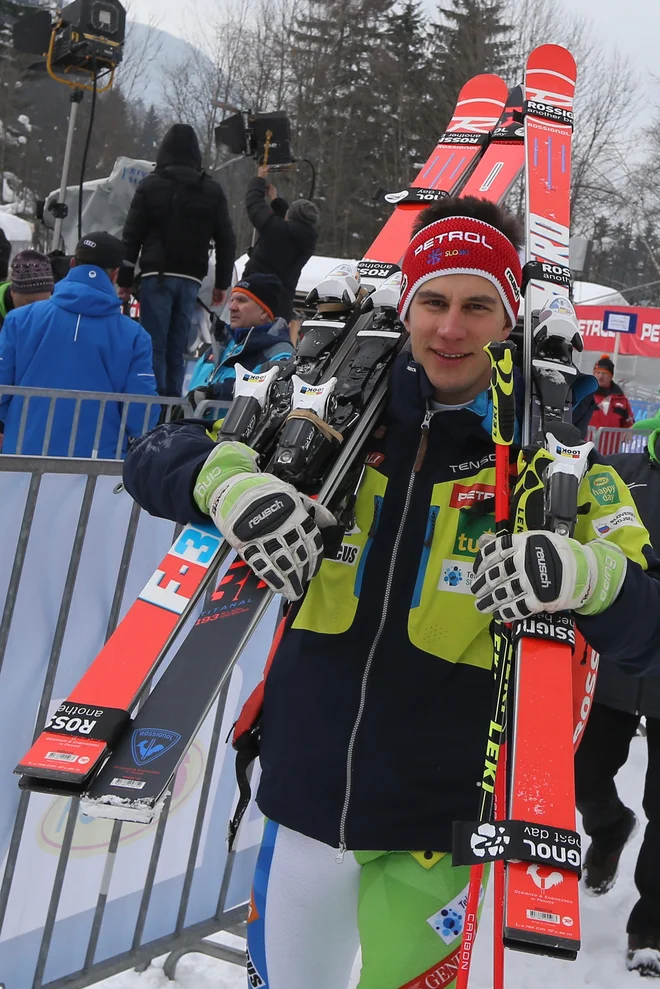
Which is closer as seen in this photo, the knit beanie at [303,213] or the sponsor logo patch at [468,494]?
the sponsor logo patch at [468,494]

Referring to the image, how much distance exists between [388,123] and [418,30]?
3369 mm

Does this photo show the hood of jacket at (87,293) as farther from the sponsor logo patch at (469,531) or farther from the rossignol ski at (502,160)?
the sponsor logo patch at (469,531)

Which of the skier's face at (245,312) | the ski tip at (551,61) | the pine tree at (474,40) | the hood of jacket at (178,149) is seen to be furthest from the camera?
the pine tree at (474,40)

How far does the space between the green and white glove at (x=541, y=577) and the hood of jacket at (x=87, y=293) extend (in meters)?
3.41

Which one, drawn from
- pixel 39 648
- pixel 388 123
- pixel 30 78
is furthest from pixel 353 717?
pixel 30 78

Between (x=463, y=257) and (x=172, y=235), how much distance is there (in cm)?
499

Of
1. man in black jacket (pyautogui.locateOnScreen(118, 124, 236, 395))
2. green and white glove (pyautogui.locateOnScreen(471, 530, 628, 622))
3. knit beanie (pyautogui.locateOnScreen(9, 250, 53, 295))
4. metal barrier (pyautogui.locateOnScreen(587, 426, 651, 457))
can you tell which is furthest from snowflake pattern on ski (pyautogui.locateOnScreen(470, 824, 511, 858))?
metal barrier (pyautogui.locateOnScreen(587, 426, 651, 457))

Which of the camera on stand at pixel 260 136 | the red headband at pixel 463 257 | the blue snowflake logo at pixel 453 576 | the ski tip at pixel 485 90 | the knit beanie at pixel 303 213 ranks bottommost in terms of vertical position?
the blue snowflake logo at pixel 453 576

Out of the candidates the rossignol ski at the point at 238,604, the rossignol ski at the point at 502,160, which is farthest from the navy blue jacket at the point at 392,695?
the rossignol ski at the point at 502,160

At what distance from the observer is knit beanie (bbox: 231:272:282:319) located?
16.1 ft

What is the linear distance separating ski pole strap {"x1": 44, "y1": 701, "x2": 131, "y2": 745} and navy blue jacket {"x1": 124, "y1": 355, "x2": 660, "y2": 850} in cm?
39

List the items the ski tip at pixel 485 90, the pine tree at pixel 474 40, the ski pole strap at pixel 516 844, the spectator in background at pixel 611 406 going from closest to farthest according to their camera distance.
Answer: the ski pole strap at pixel 516 844, the ski tip at pixel 485 90, the spectator in background at pixel 611 406, the pine tree at pixel 474 40

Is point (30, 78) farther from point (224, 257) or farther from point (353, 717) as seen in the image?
point (353, 717)

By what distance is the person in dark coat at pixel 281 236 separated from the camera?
21.8ft
